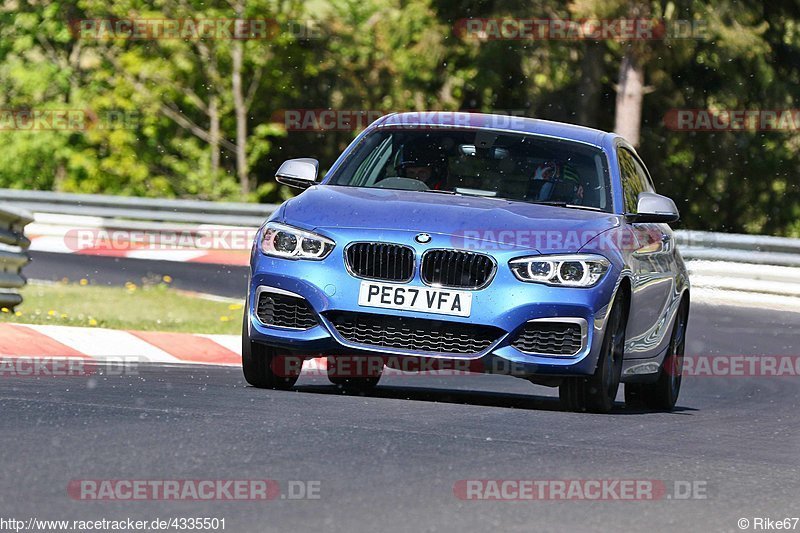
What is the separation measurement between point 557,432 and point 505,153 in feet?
7.64

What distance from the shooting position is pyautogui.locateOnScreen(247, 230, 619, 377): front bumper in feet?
27.2

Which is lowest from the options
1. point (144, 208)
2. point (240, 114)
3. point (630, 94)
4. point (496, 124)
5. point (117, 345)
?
point (240, 114)

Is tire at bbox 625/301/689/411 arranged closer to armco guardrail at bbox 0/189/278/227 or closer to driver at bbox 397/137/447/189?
driver at bbox 397/137/447/189

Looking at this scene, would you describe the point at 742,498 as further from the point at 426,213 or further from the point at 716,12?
the point at 716,12

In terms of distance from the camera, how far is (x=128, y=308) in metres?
16.6

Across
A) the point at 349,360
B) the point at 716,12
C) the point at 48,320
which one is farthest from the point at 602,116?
the point at 349,360

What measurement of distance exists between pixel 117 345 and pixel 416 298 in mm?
3847

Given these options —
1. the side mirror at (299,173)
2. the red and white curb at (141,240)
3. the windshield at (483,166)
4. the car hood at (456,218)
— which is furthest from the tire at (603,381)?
the red and white curb at (141,240)

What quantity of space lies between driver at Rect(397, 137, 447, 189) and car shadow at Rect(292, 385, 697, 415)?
47.7 inches

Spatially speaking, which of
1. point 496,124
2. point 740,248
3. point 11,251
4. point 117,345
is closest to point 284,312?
point 496,124

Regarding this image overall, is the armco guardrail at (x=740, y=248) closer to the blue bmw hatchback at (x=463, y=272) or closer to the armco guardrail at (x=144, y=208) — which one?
the armco guardrail at (x=144, y=208)

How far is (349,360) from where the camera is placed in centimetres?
1008

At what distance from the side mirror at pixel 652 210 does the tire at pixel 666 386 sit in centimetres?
123

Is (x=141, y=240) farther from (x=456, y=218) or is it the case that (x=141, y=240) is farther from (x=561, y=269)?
(x=561, y=269)
